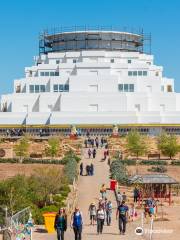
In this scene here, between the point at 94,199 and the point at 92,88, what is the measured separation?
46.9m

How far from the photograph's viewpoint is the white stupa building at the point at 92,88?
255 feet

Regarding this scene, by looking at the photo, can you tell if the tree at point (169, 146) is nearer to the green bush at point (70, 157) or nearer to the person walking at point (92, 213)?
the green bush at point (70, 157)

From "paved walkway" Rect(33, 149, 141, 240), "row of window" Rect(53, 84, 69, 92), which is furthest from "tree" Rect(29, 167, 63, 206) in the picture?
"row of window" Rect(53, 84, 69, 92)

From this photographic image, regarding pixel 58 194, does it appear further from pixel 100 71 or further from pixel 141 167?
pixel 100 71

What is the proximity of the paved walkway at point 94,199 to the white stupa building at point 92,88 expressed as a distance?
52.2 ft

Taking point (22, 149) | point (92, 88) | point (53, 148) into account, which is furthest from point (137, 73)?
point (22, 149)

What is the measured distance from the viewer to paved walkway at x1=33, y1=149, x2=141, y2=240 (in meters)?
24.6

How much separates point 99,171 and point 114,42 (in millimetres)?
43345

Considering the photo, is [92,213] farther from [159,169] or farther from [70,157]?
[70,157]

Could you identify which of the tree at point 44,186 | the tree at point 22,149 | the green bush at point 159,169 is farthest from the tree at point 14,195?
A: the tree at point 22,149

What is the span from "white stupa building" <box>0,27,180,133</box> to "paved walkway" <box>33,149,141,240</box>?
52.2 ft

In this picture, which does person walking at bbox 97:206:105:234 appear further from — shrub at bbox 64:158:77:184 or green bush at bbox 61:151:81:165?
green bush at bbox 61:151:81:165

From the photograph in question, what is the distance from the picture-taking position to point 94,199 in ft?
119

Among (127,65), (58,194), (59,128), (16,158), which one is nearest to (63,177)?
(58,194)
